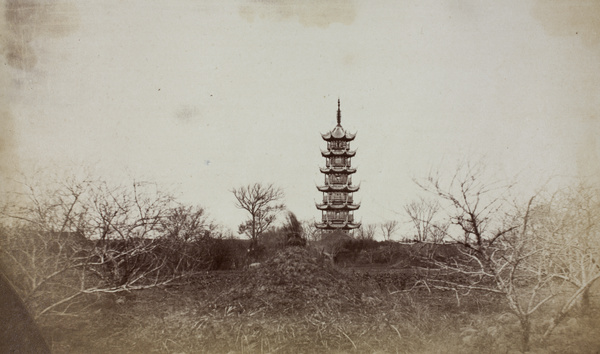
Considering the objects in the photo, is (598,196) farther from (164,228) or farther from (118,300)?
(118,300)

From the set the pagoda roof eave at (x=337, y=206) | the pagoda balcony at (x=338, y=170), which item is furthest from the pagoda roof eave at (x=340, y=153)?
the pagoda roof eave at (x=337, y=206)

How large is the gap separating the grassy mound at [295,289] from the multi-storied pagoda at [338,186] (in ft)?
36.6

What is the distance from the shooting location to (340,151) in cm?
1784

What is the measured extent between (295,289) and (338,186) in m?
12.4

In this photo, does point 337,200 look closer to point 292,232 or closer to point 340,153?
point 340,153

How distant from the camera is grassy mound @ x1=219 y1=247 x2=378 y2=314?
549cm

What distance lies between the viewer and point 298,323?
5121 millimetres

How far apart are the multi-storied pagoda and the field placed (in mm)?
11747

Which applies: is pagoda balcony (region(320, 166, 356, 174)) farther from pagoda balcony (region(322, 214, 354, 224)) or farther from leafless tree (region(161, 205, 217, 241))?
leafless tree (region(161, 205, 217, 241))

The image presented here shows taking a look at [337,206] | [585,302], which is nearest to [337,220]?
[337,206]

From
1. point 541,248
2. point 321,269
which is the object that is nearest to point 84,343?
point 321,269

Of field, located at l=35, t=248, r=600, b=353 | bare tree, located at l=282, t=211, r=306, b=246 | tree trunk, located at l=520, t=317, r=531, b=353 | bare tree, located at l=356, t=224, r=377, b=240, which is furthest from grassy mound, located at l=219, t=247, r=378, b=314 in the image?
bare tree, located at l=356, t=224, r=377, b=240

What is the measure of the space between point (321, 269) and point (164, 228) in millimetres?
2568

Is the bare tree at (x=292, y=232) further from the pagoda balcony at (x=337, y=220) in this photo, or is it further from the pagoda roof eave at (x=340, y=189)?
the pagoda balcony at (x=337, y=220)
